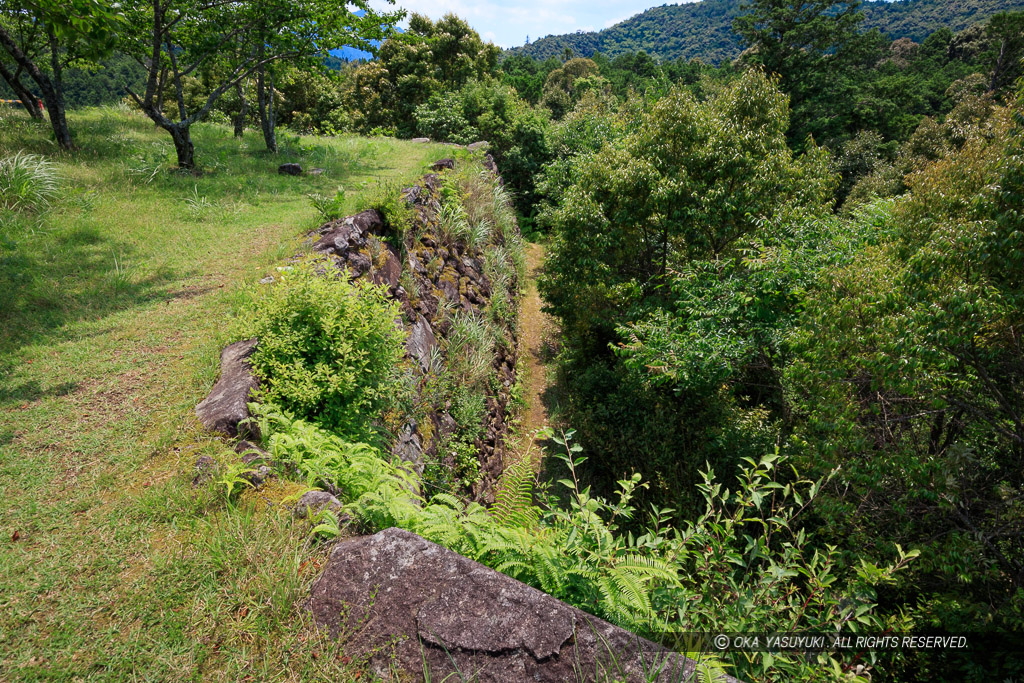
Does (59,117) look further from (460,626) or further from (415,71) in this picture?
(415,71)

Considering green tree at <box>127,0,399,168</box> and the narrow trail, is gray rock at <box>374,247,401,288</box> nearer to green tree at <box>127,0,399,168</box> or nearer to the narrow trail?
the narrow trail

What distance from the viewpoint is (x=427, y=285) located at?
8.21 m

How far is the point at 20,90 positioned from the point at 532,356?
12347 millimetres

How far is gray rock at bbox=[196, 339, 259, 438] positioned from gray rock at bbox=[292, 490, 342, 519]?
90 centimetres

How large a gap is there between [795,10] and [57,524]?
40.5 meters

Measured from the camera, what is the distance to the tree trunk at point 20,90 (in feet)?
29.2

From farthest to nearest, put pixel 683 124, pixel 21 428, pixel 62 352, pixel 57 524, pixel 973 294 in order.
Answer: pixel 683 124, pixel 62 352, pixel 973 294, pixel 21 428, pixel 57 524

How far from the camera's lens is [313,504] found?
282 centimetres

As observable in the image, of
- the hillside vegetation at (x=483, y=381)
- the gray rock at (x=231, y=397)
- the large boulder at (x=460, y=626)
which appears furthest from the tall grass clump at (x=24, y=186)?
the large boulder at (x=460, y=626)

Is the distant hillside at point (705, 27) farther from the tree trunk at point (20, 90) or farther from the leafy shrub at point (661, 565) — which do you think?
the leafy shrub at point (661, 565)

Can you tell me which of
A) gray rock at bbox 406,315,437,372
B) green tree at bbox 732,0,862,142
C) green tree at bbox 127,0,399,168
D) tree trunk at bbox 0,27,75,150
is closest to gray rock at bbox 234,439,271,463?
gray rock at bbox 406,315,437,372

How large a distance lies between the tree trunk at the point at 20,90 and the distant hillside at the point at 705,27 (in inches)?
3249

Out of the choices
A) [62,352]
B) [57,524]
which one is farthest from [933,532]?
[62,352]

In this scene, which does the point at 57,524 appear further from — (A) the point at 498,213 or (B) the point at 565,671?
(A) the point at 498,213
